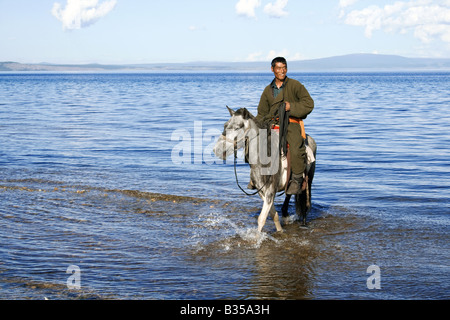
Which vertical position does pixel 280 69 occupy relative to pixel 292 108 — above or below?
above

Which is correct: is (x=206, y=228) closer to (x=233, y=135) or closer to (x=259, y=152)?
(x=259, y=152)

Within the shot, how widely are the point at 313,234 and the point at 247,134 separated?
307 centimetres

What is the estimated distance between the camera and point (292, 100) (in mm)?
9695

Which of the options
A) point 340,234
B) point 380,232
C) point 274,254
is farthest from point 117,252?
point 380,232

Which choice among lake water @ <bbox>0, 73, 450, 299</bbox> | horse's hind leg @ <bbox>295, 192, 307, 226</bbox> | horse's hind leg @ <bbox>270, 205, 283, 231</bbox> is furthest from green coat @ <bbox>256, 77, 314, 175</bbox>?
lake water @ <bbox>0, 73, 450, 299</bbox>

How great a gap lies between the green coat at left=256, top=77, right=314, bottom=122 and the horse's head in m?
0.95

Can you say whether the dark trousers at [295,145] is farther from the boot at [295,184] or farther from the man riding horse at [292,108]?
the boot at [295,184]

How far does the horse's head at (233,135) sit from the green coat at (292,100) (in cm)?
95

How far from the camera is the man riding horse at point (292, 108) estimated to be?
9516 millimetres

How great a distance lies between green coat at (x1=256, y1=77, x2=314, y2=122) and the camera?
373 inches

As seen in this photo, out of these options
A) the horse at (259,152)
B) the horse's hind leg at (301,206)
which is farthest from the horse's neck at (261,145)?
the horse's hind leg at (301,206)

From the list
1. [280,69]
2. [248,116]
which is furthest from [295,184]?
[280,69]

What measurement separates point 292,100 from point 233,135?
1756mm

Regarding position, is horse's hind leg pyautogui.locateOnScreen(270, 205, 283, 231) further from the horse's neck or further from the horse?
the horse's neck
